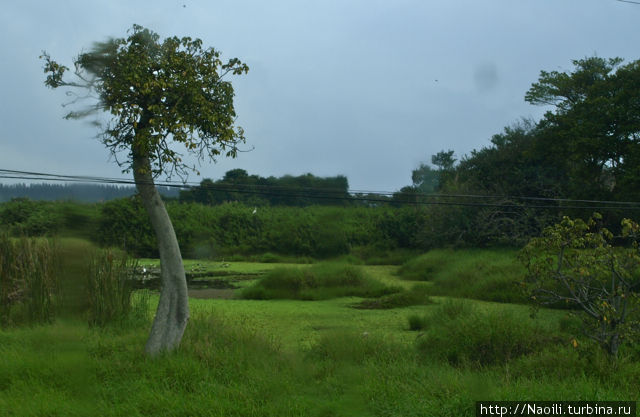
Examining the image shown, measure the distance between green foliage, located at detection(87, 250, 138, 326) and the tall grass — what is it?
48cm

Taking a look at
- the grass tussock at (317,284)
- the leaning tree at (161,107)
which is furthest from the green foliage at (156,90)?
the grass tussock at (317,284)

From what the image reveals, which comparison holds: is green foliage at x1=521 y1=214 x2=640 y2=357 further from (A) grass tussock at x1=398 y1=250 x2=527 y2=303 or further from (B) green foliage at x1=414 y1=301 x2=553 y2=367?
(A) grass tussock at x1=398 y1=250 x2=527 y2=303

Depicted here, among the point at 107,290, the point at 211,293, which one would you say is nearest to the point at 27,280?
the point at 107,290

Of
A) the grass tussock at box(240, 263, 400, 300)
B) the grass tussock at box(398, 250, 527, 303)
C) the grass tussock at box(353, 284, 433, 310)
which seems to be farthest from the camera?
the grass tussock at box(240, 263, 400, 300)

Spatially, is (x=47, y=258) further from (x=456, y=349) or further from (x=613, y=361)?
(x=613, y=361)

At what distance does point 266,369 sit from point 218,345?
107 cm

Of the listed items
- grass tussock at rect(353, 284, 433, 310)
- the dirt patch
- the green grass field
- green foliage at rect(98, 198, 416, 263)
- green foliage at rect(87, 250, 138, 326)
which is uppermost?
green foliage at rect(98, 198, 416, 263)


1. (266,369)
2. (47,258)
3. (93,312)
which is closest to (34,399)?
(266,369)

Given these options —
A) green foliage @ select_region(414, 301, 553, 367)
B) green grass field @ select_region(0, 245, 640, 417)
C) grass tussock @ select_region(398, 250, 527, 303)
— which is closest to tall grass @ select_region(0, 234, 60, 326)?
green grass field @ select_region(0, 245, 640, 417)

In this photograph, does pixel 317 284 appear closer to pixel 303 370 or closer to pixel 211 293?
pixel 211 293

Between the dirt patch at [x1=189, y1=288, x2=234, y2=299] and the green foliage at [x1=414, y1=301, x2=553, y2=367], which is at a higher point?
the green foliage at [x1=414, y1=301, x2=553, y2=367]

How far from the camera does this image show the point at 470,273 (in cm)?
1298

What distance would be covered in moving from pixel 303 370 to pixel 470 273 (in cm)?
846

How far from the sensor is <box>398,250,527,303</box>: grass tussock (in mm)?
11852
